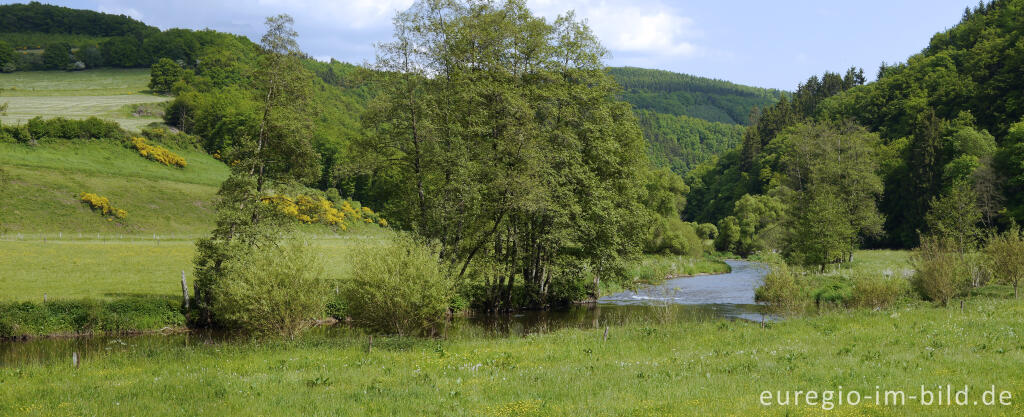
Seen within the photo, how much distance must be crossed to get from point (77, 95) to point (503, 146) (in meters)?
174

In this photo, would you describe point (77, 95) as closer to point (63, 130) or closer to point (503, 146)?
point (63, 130)

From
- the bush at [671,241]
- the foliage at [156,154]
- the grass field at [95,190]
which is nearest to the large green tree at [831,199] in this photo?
the bush at [671,241]

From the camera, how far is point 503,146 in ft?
117

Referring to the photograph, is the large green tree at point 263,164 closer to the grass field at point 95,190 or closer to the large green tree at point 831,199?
the grass field at point 95,190

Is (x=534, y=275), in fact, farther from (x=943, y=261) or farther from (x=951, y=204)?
(x=951, y=204)

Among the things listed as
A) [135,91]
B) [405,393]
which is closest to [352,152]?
[405,393]

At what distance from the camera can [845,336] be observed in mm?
20188

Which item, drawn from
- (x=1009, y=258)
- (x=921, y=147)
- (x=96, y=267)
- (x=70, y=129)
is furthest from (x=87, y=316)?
(x=921, y=147)

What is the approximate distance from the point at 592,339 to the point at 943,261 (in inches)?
881

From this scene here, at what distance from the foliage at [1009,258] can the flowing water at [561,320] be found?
42.5 feet

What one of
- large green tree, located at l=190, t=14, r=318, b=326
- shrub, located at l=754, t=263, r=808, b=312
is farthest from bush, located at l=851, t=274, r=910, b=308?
large green tree, located at l=190, t=14, r=318, b=326

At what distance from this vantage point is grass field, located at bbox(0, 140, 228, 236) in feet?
237

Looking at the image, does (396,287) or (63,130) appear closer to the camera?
(396,287)

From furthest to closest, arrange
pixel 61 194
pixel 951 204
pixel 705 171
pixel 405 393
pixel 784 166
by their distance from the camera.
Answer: pixel 705 171 → pixel 784 166 → pixel 61 194 → pixel 951 204 → pixel 405 393
